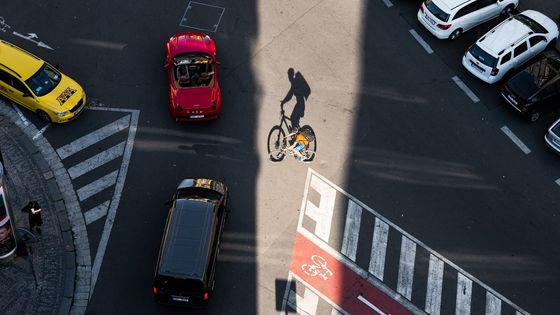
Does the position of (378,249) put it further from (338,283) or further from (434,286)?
(434,286)

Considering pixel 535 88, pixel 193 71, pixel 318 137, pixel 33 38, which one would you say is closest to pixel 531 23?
pixel 535 88

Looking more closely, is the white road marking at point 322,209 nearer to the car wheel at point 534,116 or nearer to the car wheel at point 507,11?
the car wheel at point 534,116

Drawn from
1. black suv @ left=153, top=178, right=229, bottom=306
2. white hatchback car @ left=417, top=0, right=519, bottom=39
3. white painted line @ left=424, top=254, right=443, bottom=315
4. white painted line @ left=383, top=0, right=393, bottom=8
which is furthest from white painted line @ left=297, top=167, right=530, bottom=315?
white painted line @ left=383, top=0, right=393, bottom=8

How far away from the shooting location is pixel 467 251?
80.8 feet

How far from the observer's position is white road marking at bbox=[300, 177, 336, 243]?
24.8 meters

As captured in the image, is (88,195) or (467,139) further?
(467,139)

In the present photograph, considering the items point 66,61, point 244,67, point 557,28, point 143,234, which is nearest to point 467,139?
point 557,28

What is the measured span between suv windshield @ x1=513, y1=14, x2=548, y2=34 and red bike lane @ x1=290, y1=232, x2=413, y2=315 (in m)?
14.2

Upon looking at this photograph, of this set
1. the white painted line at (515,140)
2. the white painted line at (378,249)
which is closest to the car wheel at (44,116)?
the white painted line at (378,249)

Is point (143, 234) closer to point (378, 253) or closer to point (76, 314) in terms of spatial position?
point (76, 314)

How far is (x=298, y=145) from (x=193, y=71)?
530 centimetres

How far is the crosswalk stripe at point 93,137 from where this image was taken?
86.9ft

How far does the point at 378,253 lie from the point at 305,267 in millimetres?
2733

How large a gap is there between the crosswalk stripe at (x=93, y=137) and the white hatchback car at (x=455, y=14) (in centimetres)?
1411
